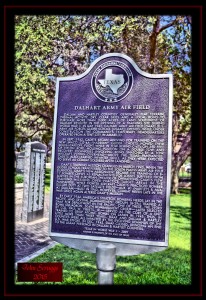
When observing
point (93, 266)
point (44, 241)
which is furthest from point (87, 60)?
point (93, 266)

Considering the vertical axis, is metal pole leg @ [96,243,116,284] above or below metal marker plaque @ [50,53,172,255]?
below

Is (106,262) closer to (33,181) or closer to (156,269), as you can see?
(156,269)

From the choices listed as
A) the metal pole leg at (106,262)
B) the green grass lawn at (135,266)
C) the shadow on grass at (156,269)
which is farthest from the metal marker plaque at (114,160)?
the shadow on grass at (156,269)

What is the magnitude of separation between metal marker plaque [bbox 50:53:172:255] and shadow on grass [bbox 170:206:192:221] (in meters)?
8.84

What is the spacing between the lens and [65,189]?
5.42 meters

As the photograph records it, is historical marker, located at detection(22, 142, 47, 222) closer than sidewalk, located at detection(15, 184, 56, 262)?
No

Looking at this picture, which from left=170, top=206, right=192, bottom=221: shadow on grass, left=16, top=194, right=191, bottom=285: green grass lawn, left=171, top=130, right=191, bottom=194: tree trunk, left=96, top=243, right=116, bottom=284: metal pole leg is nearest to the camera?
left=96, top=243, right=116, bottom=284: metal pole leg

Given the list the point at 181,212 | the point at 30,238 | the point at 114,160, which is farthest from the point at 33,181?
the point at 114,160

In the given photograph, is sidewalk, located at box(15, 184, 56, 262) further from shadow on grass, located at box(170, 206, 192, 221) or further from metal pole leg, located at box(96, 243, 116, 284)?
shadow on grass, located at box(170, 206, 192, 221)

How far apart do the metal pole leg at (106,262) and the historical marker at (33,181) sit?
7.02 metres

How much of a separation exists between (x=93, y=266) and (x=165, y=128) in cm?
381

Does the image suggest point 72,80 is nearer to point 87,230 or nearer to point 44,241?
point 87,230

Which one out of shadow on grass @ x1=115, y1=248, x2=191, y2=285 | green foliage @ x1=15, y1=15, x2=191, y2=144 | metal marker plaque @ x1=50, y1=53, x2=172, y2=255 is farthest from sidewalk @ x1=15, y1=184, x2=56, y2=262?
green foliage @ x1=15, y1=15, x2=191, y2=144

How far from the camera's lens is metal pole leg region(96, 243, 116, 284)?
478 cm
